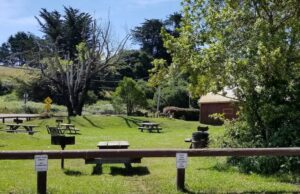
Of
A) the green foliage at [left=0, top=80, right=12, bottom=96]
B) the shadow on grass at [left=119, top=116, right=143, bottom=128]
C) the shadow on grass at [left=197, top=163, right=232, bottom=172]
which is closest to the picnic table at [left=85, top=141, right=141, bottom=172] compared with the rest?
the shadow on grass at [left=197, top=163, right=232, bottom=172]

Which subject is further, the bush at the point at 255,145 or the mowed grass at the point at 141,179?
the bush at the point at 255,145

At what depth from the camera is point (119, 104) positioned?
55.2 m

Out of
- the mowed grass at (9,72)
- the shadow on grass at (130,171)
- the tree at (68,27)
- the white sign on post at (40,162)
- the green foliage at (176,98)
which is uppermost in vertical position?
the tree at (68,27)

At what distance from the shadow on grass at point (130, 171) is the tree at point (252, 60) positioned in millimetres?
2847

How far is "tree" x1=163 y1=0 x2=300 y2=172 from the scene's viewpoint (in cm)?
1310

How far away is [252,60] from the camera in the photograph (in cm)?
1317

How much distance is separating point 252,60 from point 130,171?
13.8 feet

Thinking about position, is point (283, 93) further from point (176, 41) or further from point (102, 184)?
point (102, 184)

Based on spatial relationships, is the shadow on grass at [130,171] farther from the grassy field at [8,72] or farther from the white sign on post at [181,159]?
the grassy field at [8,72]

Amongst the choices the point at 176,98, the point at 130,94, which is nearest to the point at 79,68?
the point at 130,94

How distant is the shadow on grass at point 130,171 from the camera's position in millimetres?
12506

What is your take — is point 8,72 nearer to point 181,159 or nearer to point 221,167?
point 221,167

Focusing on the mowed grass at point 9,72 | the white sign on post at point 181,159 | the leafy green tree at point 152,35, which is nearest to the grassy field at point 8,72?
the mowed grass at point 9,72

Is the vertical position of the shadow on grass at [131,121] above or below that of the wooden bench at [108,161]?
below
